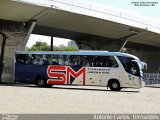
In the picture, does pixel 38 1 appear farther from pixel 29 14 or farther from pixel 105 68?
pixel 105 68

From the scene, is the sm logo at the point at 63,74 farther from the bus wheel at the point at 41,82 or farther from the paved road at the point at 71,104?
the paved road at the point at 71,104

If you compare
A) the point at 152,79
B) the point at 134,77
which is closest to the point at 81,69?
the point at 134,77

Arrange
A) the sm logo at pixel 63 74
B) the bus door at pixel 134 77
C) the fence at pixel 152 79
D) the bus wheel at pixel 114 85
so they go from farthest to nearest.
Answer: the fence at pixel 152 79
the sm logo at pixel 63 74
the bus wheel at pixel 114 85
the bus door at pixel 134 77

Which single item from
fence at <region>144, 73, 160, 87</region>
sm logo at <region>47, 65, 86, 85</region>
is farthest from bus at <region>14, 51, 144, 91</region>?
fence at <region>144, 73, 160, 87</region>

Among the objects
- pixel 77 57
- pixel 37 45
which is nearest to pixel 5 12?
pixel 77 57

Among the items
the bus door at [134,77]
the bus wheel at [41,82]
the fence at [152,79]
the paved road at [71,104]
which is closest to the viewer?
the paved road at [71,104]

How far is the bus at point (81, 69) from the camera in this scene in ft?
75.4

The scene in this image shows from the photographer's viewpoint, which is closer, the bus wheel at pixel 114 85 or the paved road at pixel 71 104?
the paved road at pixel 71 104

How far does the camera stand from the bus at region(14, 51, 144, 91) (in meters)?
23.0

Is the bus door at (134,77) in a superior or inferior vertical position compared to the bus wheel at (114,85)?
superior

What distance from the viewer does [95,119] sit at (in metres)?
8.77

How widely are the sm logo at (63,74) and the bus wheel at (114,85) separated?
1.73 metres

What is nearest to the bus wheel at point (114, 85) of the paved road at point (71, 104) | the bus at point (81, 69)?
the bus at point (81, 69)

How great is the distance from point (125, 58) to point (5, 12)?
1115 centimetres
